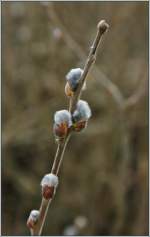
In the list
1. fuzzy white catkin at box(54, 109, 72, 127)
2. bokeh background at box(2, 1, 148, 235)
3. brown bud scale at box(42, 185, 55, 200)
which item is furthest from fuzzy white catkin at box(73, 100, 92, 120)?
bokeh background at box(2, 1, 148, 235)

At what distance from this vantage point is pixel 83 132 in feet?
9.84

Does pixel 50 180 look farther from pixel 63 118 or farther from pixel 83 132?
pixel 83 132


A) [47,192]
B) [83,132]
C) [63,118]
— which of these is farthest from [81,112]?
[83,132]

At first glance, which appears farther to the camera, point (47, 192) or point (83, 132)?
point (83, 132)

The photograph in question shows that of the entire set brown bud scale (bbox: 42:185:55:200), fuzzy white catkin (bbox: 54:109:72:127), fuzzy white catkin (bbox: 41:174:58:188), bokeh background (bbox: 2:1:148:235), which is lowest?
brown bud scale (bbox: 42:185:55:200)

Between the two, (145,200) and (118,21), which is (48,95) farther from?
(145,200)

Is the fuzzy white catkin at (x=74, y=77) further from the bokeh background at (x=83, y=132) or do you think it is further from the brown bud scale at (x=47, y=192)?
the bokeh background at (x=83, y=132)

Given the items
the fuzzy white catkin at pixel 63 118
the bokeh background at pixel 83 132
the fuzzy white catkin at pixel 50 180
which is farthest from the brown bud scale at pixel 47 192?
the bokeh background at pixel 83 132

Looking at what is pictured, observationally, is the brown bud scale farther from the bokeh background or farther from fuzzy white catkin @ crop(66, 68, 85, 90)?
the bokeh background

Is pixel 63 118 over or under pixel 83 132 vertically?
under

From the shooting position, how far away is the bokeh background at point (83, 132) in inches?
106

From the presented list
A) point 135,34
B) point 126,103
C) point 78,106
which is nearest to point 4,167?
point 126,103

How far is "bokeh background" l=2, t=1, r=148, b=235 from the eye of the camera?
2.69m

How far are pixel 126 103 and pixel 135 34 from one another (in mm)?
Answer: 1328
